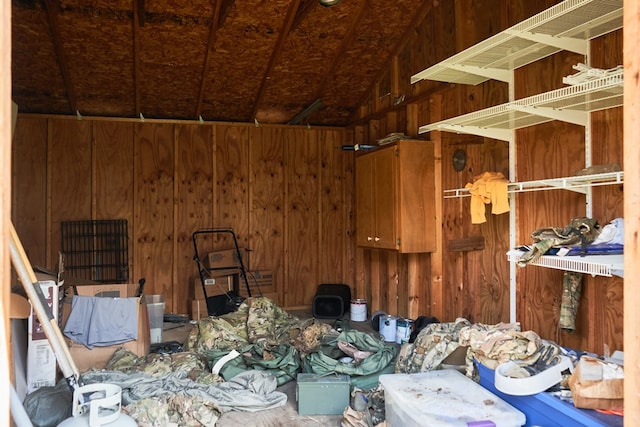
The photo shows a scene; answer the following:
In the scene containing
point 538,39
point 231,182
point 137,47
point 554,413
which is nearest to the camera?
point 554,413

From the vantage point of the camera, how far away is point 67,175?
5344 mm

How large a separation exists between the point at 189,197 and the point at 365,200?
7.53 ft

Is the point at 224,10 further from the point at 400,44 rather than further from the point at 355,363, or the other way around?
the point at 355,363

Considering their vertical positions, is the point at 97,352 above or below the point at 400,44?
below

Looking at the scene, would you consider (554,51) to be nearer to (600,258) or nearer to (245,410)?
(600,258)

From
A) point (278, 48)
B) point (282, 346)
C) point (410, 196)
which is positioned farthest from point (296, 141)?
point (282, 346)

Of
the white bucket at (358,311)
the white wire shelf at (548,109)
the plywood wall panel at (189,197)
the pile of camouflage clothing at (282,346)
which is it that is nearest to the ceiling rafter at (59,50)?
the plywood wall panel at (189,197)

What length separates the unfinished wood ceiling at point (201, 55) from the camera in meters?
4.19

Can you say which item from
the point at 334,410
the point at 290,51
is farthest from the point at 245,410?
the point at 290,51

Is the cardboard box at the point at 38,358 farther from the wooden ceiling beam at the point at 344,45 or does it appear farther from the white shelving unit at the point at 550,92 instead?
the wooden ceiling beam at the point at 344,45

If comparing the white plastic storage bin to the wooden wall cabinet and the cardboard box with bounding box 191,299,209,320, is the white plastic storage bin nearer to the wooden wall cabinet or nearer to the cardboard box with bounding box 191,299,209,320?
the wooden wall cabinet

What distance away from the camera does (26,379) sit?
301cm

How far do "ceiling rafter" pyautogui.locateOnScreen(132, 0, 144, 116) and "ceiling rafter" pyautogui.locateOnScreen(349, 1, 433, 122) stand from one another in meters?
2.56

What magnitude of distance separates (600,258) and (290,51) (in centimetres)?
374
